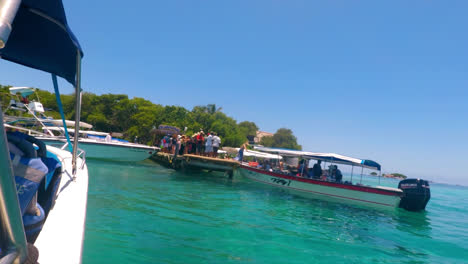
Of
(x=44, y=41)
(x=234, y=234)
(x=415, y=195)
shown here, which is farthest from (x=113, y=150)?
(x=415, y=195)

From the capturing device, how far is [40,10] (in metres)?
2.81

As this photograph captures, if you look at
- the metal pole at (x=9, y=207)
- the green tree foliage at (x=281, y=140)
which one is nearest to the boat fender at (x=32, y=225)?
the metal pole at (x=9, y=207)

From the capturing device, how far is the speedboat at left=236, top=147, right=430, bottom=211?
13359 mm

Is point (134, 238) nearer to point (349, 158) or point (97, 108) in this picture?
point (349, 158)

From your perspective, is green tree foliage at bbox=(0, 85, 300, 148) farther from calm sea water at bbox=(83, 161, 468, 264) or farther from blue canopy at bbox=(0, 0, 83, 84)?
blue canopy at bbox=(0, 0, 83, 84)

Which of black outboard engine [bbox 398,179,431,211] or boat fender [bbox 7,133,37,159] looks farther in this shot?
black outboard engine [bbox 398,179,431,211]

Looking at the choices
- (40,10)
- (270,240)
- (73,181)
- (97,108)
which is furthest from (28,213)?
(97,108)

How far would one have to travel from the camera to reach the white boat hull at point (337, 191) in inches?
539

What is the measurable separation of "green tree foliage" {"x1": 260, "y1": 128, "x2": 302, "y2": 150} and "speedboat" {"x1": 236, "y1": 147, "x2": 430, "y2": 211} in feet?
209

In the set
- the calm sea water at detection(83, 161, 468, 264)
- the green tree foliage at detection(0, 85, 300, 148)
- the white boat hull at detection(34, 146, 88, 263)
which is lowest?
the calm sea water at detection(83, 161, 468, 264)

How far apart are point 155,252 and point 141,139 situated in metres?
36.2

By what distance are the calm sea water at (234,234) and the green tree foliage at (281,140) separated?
234 feet

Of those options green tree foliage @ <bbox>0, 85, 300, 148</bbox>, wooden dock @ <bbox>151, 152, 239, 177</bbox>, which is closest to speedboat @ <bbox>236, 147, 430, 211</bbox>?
wooden dock @ <bbox>151, 152, 239, 177</bbox>

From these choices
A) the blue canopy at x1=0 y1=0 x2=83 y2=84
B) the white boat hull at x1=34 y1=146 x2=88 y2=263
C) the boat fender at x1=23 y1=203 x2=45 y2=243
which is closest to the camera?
the white boat hull at x1=34 y1=146 x2=88 y2=263
